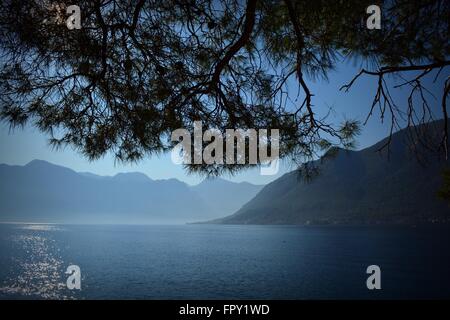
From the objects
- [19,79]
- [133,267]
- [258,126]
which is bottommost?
[133,267]

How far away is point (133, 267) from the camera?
52438 millimetres

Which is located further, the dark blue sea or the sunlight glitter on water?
the sunlight glitter on water

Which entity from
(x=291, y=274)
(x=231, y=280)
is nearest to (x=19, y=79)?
(x=231, y=280)

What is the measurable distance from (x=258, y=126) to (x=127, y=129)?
154 centimetres

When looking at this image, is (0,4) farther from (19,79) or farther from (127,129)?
(127,129)

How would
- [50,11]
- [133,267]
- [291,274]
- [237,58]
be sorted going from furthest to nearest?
[133,267] → [291,274] → [237,58] → [50,11]

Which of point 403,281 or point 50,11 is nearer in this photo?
point 50,11

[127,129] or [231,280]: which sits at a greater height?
[127,129]

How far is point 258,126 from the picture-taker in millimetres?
3695

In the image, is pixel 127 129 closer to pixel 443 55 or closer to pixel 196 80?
pixel 196 80

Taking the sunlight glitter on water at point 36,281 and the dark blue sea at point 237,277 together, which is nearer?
the dark blue sea at point 237,277

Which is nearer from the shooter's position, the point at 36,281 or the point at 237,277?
the point at 36,281
